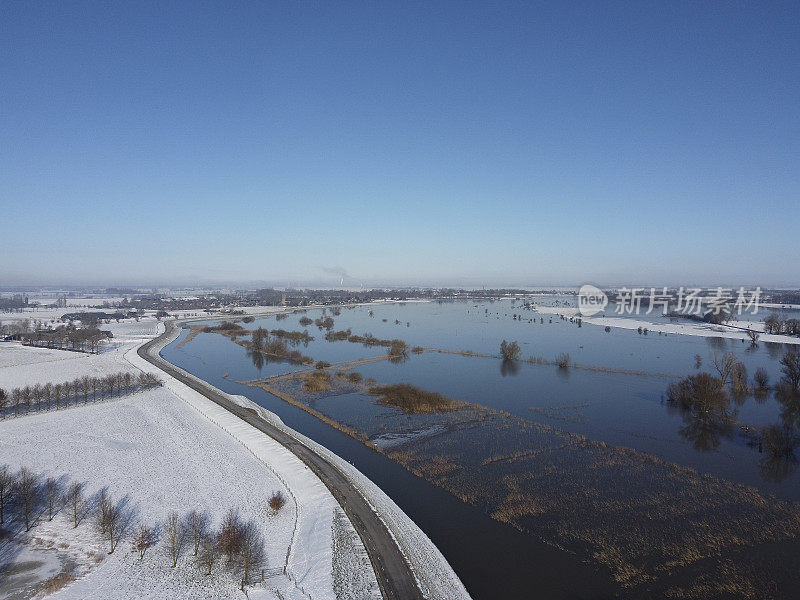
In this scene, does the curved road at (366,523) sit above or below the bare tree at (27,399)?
below

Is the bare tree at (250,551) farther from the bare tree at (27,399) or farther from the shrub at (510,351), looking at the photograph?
the shrub at (510,351)

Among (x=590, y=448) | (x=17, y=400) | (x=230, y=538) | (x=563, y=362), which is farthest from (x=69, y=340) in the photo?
(x=590, y=448)

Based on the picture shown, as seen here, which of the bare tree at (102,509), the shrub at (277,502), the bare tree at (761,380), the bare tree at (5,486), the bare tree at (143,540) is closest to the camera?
→ the bare tree at (143,540)

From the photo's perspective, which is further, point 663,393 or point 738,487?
point 663,393

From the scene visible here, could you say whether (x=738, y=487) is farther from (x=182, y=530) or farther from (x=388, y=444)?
(x=182, y=530)

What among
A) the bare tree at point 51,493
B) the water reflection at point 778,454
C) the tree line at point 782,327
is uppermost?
the tree line at point 782,327

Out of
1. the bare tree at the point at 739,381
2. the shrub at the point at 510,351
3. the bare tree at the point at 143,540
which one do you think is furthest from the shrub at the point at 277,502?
the bare tree at the point at 739,381

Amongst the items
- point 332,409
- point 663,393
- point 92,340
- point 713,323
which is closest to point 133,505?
point 332,409
